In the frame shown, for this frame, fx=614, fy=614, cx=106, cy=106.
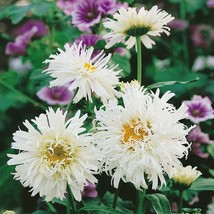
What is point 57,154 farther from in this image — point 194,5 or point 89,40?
point 194,5

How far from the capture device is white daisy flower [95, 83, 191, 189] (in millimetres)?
861

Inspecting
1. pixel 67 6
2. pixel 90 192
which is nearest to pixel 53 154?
pixel 90 192

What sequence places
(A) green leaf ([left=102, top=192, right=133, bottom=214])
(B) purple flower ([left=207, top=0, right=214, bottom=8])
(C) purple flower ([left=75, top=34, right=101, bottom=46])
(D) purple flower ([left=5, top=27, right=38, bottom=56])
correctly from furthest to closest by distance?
(B) purple flower ([left=207, top=0, right=214, bottom=8]) → (D) purple flower ([left=5, top=27, right=38, bottom=56]) → (C) purple flower ([left=75, top=34, right=101, bottom=46]) → (A) green leaf ([left=102, top=192, right=133, bottom=214])

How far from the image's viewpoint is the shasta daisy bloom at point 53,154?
34.4 inches

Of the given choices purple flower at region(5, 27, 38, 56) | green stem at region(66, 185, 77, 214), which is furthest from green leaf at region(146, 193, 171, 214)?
purple flower at region(5, 27, 38, 56)

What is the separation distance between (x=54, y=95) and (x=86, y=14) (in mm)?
215

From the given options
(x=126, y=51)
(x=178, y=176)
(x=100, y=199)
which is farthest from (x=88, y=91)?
(x=126, y=51)

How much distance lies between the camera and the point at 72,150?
0.88 m

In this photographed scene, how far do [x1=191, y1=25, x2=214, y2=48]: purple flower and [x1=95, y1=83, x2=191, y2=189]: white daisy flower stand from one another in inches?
46.1

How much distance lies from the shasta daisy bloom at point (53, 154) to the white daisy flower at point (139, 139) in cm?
3

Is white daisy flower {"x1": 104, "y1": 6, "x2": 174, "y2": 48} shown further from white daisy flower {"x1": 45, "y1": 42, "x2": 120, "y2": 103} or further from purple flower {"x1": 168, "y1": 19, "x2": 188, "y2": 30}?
purple flower {"x1": 168, "y1": 19, "x2": 188, "y2": 30}

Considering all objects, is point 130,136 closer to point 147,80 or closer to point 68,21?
point 68,21

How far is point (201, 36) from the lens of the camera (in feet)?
6.70

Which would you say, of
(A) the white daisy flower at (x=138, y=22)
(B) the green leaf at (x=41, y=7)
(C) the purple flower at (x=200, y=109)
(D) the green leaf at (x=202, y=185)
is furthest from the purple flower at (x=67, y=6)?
(D) the green leaf at (x=202, y=185)
